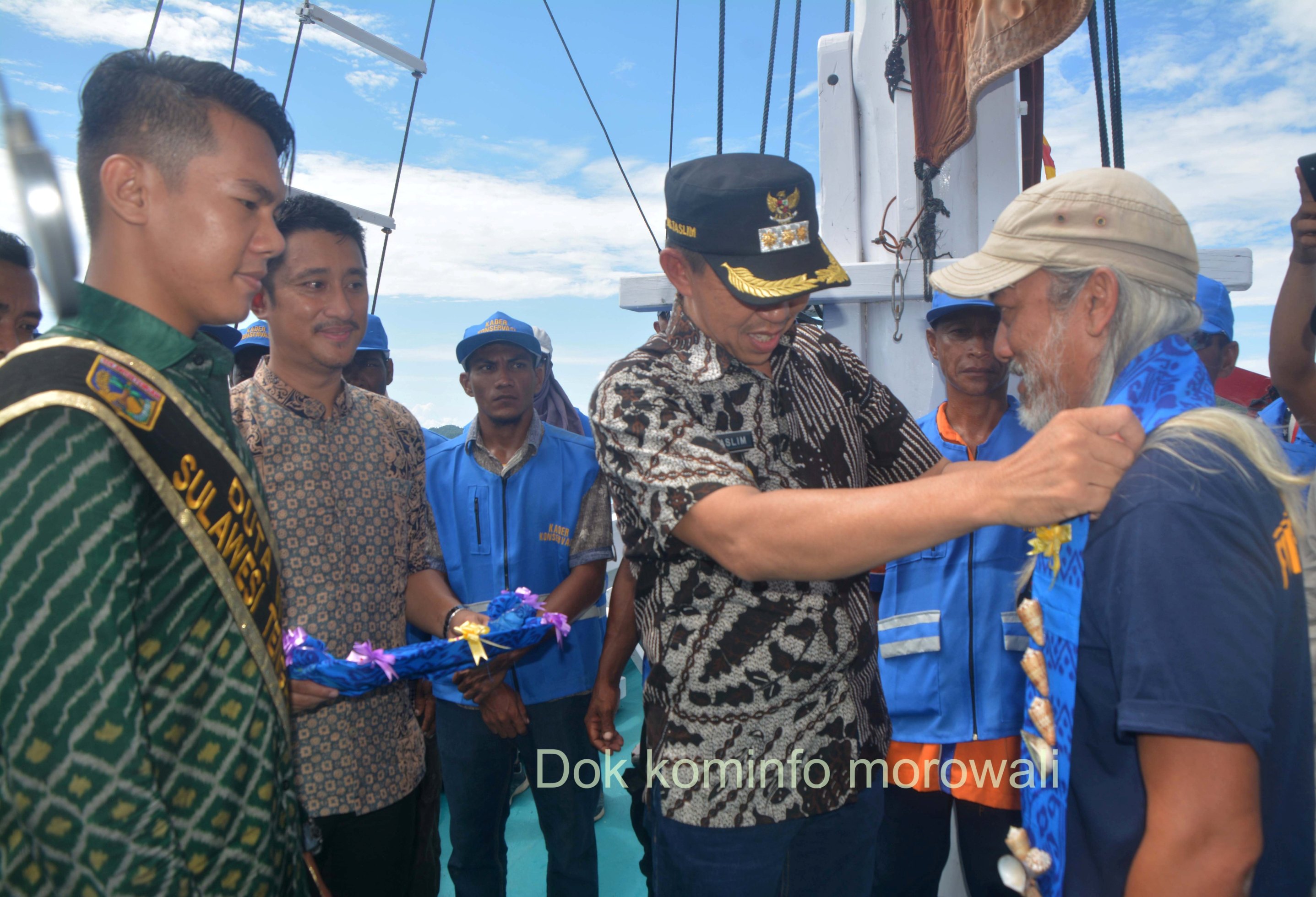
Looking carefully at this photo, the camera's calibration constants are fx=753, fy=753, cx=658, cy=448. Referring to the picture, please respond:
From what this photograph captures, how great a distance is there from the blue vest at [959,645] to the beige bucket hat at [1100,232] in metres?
1.40

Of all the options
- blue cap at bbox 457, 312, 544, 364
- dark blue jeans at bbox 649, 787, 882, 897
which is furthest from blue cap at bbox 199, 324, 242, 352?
dark blue jeans at bbox 649, 787, 882, 897

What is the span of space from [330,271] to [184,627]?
158 cm

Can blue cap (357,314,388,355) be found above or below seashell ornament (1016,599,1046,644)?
above

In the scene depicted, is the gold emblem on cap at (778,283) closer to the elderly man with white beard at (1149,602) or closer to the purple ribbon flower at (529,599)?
the elderly man with white beard at (1149,602)

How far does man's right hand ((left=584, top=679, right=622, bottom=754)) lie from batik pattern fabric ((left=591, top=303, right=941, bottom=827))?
829mm

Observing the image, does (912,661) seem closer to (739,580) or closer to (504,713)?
(739,580)

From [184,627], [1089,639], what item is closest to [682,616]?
[1089,639]

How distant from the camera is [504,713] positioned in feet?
9.62

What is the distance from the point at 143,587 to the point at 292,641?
1067 millimetres

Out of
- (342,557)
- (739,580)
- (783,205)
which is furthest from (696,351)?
(342,557)

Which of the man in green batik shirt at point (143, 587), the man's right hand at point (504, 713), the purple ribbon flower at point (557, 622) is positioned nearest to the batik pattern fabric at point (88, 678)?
the man in green batik shirt at point (143, 587)

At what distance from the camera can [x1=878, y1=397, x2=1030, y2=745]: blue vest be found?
2576 mm

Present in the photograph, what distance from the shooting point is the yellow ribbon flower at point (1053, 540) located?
1.37 m

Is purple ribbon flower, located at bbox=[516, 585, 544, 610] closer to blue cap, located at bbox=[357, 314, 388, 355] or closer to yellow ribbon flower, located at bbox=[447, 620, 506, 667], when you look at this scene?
yellow ribbon flower, located at bbox=[447, 620, 506, 667]
